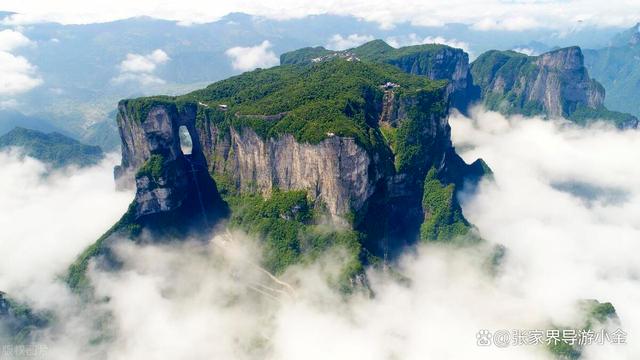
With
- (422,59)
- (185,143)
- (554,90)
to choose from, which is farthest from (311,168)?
(554,90)

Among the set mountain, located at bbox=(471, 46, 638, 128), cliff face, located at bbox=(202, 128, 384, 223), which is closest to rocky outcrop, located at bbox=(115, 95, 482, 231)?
cliff face, located at bbox=(202, 128, 384, 223)

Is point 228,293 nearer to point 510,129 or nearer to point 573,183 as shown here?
point 573,183

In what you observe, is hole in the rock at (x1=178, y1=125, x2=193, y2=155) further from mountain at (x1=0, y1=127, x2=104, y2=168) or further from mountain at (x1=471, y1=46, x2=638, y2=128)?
mountain at (x1=471, y1=46, x2=638, y2=128)

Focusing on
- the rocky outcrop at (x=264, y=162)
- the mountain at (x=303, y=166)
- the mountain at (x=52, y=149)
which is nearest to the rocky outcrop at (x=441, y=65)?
the mountain at (x=303, y=166)

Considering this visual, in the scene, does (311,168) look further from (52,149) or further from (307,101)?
(52,149)

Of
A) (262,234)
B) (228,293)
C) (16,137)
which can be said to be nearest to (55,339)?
(228,293)
